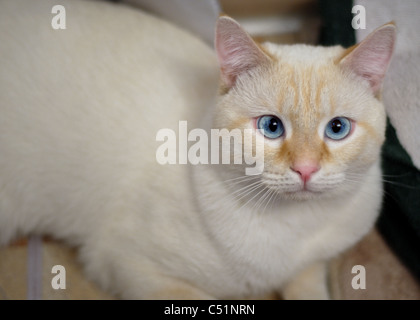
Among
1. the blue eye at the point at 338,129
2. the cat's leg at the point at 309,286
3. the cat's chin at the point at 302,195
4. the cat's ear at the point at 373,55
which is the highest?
the cat's ear at the point at 373,55

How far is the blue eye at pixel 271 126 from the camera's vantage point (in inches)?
46.6

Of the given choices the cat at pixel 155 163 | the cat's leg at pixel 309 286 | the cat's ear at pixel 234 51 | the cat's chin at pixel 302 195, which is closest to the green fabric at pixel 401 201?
the cat at pixel 155 163

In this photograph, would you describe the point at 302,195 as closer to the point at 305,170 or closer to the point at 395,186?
the point at 305,170

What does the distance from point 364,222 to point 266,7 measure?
113 cm

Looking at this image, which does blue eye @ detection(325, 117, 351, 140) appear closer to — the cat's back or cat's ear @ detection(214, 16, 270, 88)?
cat's ear @ detection(214, 16, 270, 88)

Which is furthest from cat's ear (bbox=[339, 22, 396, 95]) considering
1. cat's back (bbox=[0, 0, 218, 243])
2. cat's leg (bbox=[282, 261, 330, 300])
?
cat's leg (bbox=[282, 261, 330, 300])

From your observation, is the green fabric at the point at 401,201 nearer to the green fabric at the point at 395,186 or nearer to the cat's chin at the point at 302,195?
the green fabric at the point at 395,186

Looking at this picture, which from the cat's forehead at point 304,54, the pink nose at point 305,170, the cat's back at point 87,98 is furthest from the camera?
the cat's back at point 87,98

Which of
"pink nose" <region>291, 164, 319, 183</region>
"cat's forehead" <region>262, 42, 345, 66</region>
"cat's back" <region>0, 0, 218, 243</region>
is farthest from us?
"cat's back" <region>0, 0, 218, 243</region>

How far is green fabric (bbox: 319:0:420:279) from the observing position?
1534 millimetres

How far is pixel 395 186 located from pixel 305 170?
65cm

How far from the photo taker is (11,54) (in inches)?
60.5

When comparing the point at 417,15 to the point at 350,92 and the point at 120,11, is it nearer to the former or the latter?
the point at 350,92
